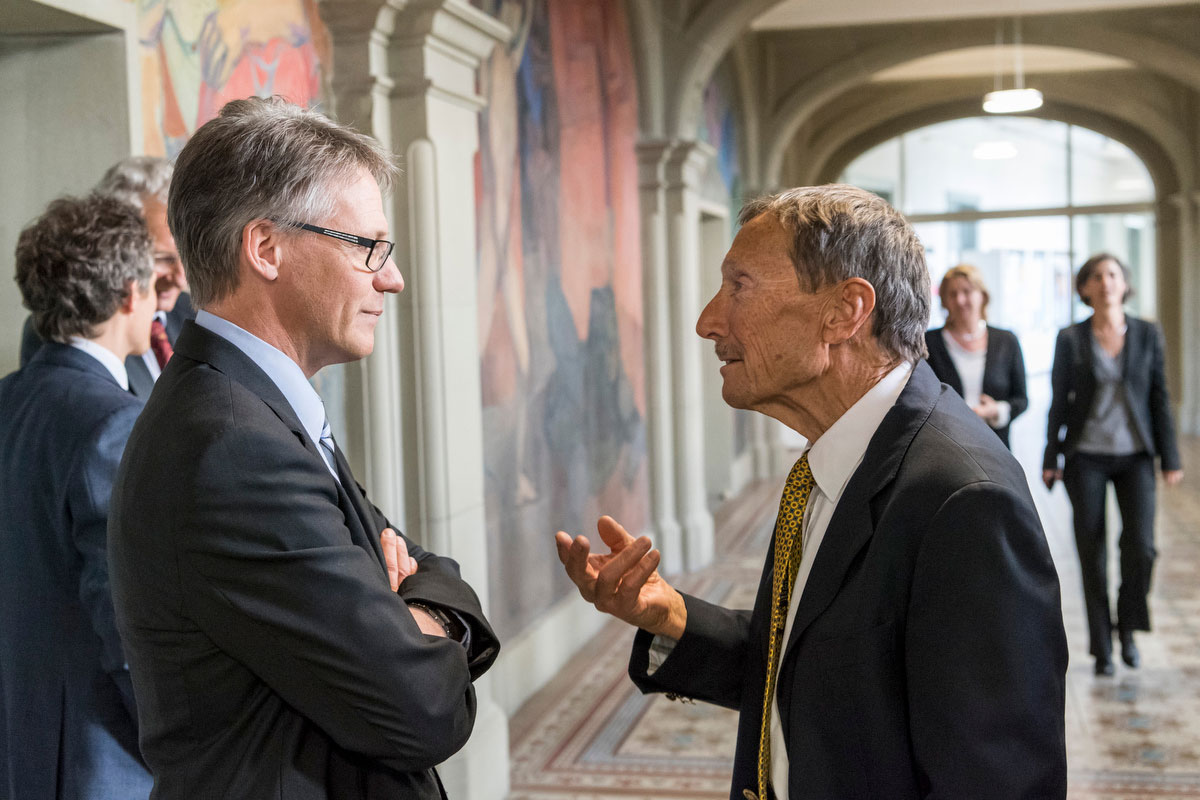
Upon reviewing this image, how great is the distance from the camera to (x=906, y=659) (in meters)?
1.67

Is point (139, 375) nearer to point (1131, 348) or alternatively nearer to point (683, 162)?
point (1131, 348)

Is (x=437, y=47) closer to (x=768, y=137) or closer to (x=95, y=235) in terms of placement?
(x=95, y=235)

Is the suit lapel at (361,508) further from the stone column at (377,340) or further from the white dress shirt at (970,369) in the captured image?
the white dress shirt at (970,369)

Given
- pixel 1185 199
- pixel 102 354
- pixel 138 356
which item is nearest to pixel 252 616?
pixel 102 354

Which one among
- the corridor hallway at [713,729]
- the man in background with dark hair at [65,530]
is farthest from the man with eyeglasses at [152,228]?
the corridor hallway at [713,729]

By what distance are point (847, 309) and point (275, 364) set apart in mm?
880

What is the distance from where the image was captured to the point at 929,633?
1.63 meters

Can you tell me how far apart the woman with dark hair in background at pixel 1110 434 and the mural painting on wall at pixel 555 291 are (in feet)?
8.73

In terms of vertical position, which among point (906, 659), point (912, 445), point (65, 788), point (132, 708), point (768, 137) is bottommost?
point (65, 788)

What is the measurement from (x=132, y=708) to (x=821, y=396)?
1.52 m

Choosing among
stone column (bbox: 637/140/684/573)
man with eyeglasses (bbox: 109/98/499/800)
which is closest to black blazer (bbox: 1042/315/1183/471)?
stone column (bbox: 637/140/684/573)

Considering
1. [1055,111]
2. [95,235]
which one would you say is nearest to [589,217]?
[95,235]

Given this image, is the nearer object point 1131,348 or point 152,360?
point 152,360

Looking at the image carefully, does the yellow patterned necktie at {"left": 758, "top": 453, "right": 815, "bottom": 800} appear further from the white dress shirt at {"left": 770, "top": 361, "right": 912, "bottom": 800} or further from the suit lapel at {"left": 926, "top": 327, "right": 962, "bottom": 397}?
the suit lapel at {"left": 926, "top": 327, "right": 962, "bottom": 397}
